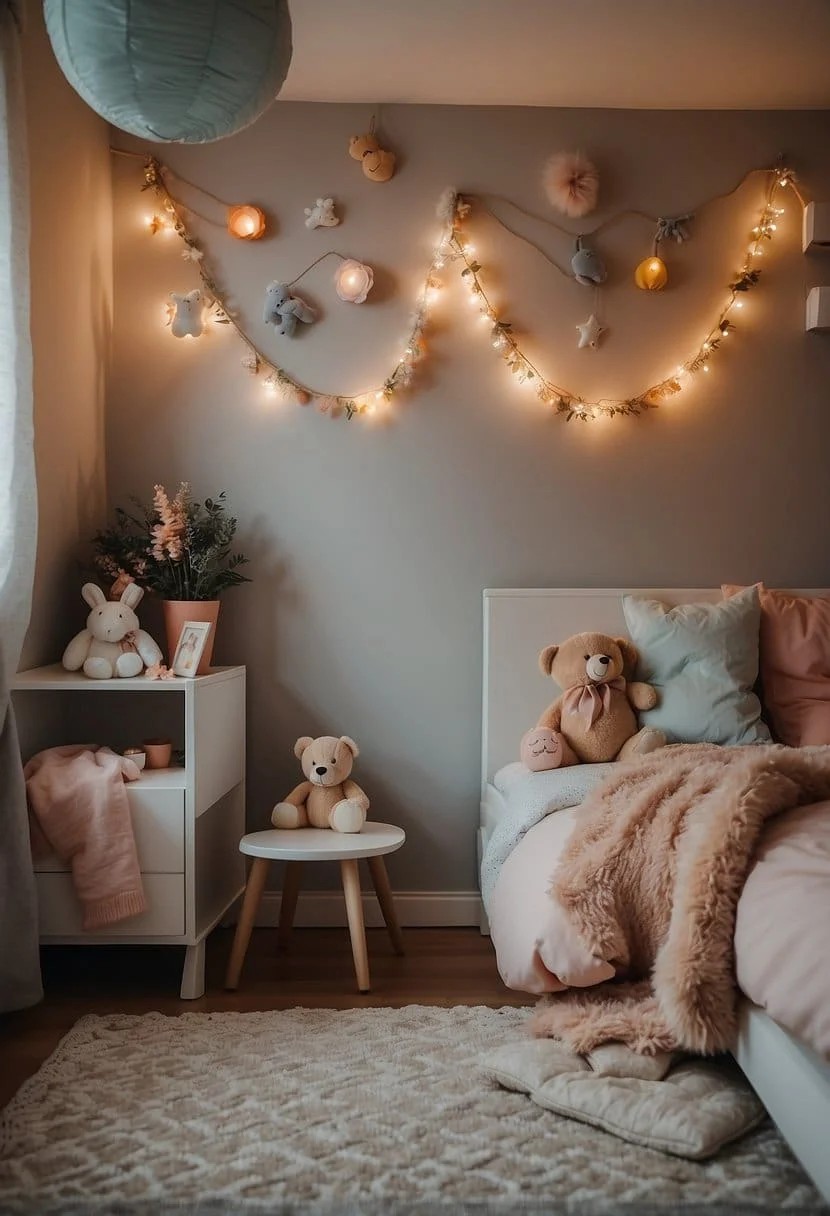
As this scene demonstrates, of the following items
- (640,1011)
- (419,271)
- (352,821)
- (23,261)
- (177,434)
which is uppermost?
(419,271)

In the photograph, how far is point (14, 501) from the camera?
2459 millimetres

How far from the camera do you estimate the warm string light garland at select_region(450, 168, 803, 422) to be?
10.7ft

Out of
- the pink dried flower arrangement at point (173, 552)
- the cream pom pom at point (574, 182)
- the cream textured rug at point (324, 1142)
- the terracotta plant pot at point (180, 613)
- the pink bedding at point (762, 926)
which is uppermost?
the cream pom pom at point (574, 182)

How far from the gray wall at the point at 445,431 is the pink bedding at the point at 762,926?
0.85 meters

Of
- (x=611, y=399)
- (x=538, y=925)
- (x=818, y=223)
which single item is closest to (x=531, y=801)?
(x=538, y=925)

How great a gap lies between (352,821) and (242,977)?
1.57ft

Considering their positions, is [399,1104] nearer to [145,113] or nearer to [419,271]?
[145,113]

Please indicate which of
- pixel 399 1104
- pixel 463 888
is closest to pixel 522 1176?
pixel 399 1104

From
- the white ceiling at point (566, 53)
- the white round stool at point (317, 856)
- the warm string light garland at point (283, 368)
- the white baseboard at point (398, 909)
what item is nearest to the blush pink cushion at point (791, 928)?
the white round stool at point (317, 856)

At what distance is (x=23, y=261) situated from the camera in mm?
2471

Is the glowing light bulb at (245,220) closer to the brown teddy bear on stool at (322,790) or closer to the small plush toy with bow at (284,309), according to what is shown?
the small plush toy with bow at (284,309)

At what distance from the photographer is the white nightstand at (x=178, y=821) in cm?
255

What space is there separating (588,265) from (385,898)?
190 cm

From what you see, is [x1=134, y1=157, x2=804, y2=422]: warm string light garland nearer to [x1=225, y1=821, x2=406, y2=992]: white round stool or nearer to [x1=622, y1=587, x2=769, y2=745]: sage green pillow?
[x1=622, y1=587, x2=769, y2=745]: sage green pillow
